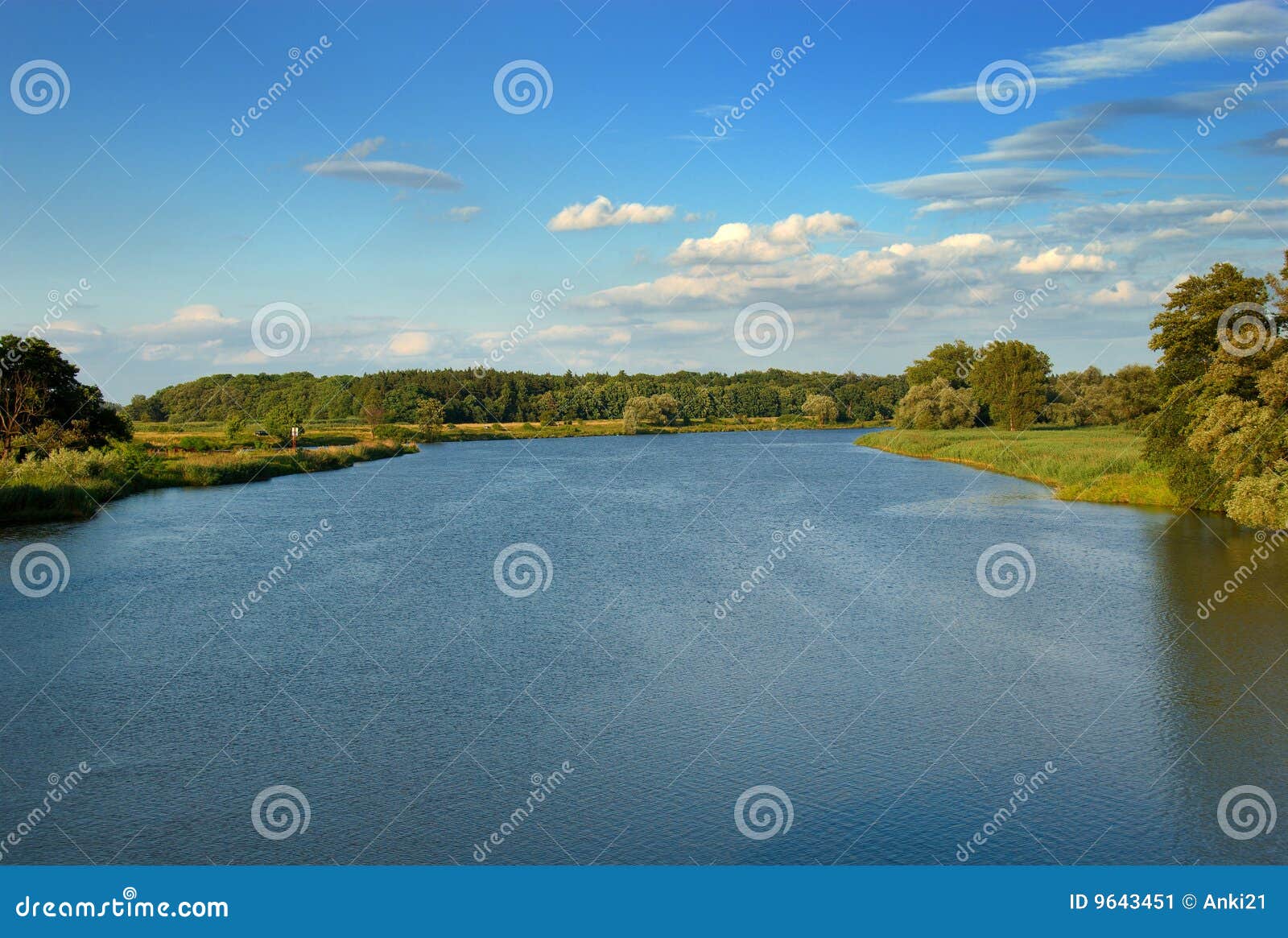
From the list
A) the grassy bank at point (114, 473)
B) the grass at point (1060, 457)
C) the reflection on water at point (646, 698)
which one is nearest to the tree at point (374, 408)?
the grassy bank at point (114, 473)

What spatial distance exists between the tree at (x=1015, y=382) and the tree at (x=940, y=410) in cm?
216

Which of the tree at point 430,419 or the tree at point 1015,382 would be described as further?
the tree at point 430,419

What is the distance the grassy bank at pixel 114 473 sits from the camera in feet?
103

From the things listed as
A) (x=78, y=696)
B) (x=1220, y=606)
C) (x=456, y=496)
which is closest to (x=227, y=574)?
(x=78, y=696)

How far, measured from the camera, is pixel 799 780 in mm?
11602

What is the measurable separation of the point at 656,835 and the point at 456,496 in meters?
30.0

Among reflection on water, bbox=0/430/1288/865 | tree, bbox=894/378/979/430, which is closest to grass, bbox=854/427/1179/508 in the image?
tree, bbox=894/378/979/430

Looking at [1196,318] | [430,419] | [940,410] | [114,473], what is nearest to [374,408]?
[430,419]

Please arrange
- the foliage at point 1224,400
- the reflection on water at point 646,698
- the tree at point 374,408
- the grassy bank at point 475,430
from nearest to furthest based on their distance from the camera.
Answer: the reflection on water at point 646,698 < the foliage at point 1224,400 < the grassy bank at point 475,430 < the tree at point 374,408

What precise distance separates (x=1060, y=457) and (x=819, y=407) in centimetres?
5881

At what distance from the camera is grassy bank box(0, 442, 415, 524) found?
31.5 meters

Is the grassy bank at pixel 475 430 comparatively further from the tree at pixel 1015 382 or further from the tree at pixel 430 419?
the tree at pixel 1015 382

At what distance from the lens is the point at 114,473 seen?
3853cm

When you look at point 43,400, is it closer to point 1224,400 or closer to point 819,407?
point 1224,400
